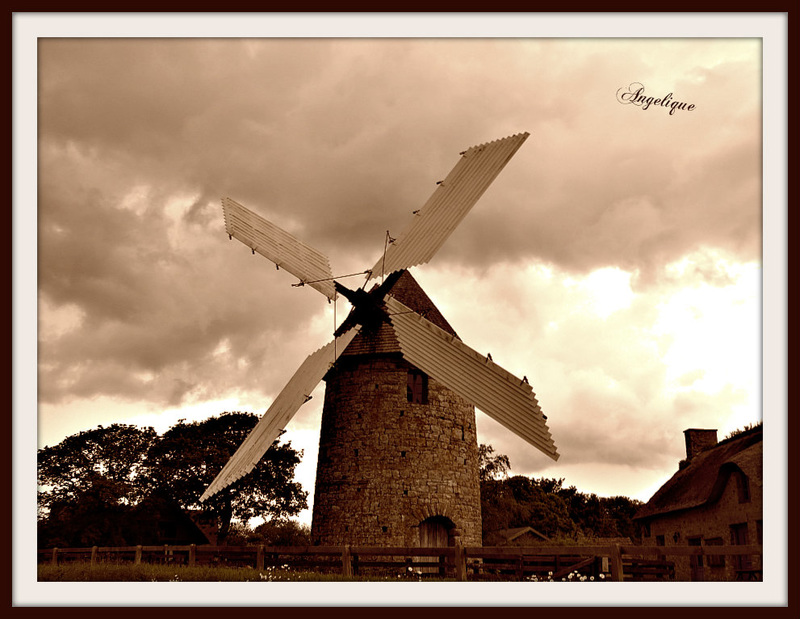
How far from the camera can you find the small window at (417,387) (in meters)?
21.2

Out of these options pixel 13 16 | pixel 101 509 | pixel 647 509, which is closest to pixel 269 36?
pixel 13 16

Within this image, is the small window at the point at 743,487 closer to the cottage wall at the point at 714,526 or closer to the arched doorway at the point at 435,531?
the cottage wall at the point at 714,526

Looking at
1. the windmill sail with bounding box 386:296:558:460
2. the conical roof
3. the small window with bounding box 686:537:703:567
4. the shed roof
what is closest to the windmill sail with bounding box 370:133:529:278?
the conical roof

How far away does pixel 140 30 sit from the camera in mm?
10391

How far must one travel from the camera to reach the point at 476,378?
52.5ft

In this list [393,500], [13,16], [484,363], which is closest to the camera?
[13,16]

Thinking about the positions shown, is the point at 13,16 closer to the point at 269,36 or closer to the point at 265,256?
the point at 269,36

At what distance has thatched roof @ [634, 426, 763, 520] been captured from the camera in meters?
19.2

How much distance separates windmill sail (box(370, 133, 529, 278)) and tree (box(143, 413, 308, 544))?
18.7m

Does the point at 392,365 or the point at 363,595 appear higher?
the point at 392,365

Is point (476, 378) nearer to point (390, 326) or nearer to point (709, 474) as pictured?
point (390, 326)

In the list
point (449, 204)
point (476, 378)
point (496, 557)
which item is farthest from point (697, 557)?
point (449, 204)
